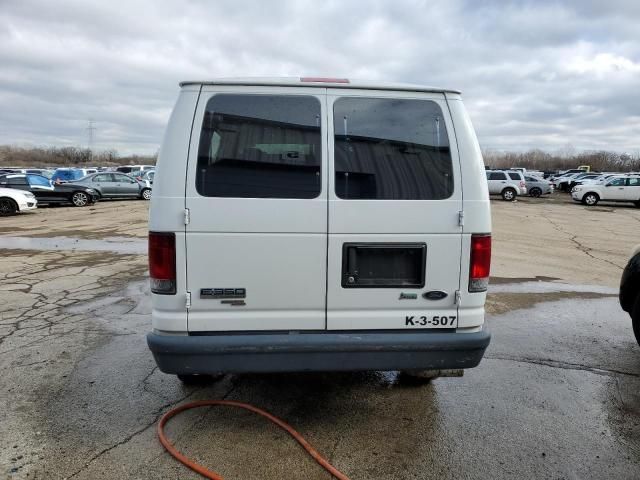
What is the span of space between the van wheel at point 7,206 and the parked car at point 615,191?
30.1 meters

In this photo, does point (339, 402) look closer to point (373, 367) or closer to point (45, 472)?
point (373, 367)

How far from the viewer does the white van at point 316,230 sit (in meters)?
3.02

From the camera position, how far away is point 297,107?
3145mm

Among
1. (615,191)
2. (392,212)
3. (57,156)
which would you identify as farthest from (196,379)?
(57,156)

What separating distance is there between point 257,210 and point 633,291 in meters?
4.39

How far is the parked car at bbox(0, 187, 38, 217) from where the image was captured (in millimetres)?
18328

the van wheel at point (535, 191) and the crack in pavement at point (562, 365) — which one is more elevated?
the van wheel at point (535, 191)

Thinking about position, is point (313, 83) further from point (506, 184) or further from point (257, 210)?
point (506, 184)

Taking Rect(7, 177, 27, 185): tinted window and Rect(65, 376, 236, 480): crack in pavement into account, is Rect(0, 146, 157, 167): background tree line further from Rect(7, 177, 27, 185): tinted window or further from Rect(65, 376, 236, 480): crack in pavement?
Rect(65, 376, 236, 480): crack in pavement

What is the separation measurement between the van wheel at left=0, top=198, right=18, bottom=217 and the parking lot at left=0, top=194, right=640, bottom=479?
1407 centimetres

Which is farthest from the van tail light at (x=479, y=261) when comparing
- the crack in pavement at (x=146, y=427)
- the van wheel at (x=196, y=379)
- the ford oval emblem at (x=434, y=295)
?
the van wheel at (x=196, y=379)

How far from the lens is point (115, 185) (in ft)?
85.7

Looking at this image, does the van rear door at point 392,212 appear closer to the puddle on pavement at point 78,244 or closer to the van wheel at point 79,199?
the puddle on pavement at point 78,244

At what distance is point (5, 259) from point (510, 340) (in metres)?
9.93
